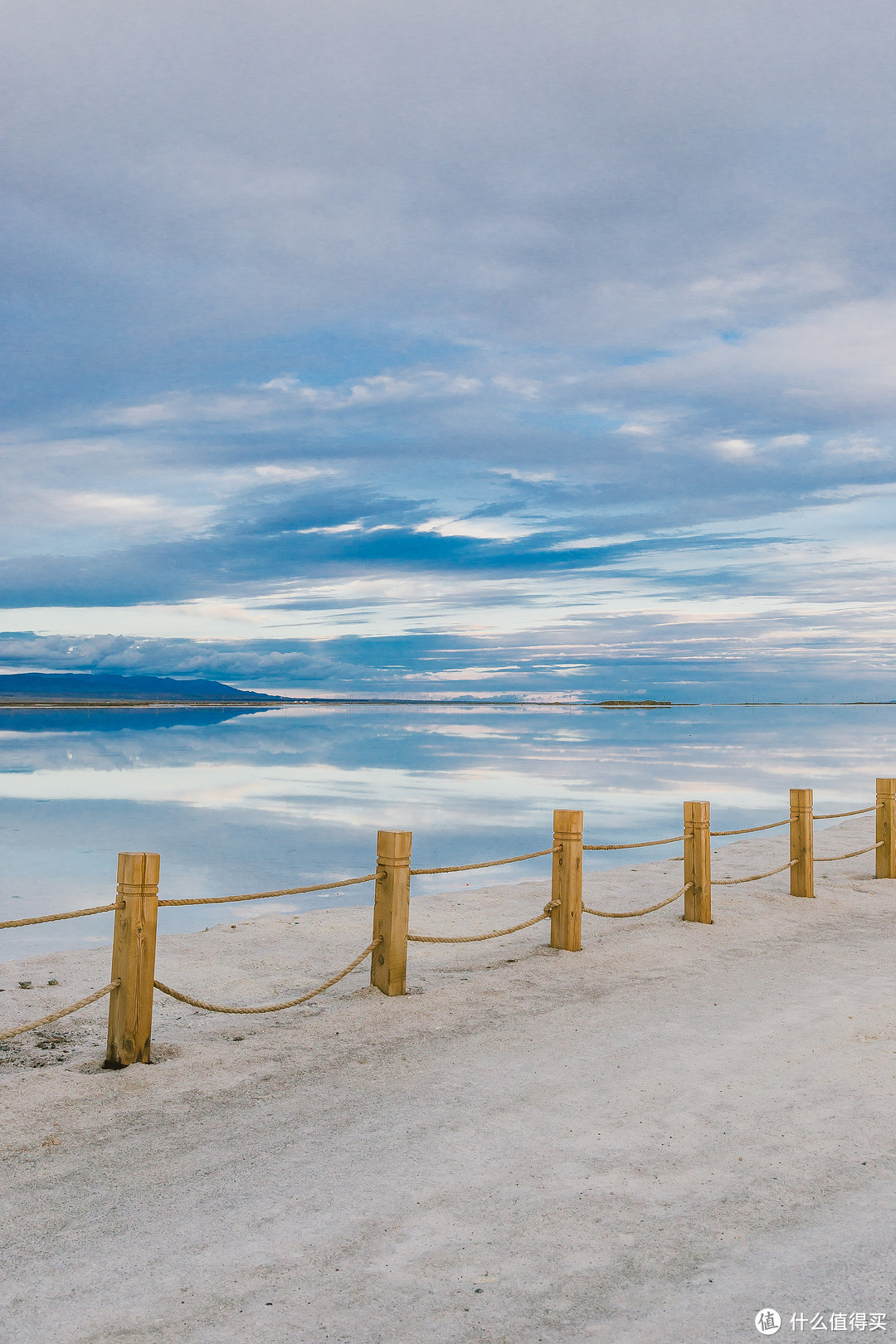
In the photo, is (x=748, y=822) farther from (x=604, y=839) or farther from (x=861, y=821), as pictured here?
(x=604, y=839)

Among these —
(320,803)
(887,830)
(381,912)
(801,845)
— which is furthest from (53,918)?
(320,803)

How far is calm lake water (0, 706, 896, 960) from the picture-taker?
13.6 metres

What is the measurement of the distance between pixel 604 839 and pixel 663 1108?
12329mm

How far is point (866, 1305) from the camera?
3.39m

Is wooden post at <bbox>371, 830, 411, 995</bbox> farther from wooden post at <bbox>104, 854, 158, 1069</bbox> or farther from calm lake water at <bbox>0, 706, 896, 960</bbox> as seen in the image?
calm lake water at <bbox>0, 706, 896, 960</bbox>

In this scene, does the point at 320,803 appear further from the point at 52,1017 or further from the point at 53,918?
the point at 52,1017

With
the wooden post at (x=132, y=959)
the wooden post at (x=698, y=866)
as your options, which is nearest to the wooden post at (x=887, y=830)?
the wooden post at (x=698, y=866)

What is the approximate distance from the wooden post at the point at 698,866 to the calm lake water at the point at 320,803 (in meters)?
4.24

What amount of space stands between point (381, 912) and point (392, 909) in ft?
0.33

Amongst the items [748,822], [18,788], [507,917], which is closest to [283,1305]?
[507,917]

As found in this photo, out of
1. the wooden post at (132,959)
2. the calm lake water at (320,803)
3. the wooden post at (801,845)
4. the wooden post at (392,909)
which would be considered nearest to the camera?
the wooden post at (132,959)

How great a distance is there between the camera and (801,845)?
37.6 feet

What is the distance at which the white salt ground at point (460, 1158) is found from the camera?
3.48 meters

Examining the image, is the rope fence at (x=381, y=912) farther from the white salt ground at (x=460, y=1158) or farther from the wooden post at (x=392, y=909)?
the white salt ground at (x=460, y=1158)
